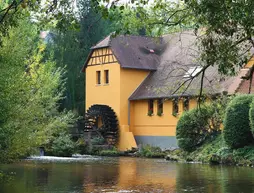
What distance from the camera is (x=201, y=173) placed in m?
20.9

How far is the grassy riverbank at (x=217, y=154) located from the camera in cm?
2555

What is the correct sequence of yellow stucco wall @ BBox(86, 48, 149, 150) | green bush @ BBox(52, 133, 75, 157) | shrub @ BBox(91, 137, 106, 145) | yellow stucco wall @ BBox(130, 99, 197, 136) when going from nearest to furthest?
green bush @ BBox(52, 133, 75, 157), yellow stucco wall @ BBox(130, 99, 197, 136), shrub @ BBox(91, 137, 106, 145), yellow stucco wall @ BBox(86, 48, 149, 150)

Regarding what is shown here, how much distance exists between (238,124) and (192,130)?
4791mm

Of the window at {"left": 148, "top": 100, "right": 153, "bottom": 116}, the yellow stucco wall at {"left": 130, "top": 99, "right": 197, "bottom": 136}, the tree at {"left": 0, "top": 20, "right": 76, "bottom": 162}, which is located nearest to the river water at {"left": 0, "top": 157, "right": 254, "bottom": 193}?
the tree at {"left": 0, "top": 20, "right": 76, "bottom": 162}

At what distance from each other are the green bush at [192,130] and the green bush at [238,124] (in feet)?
11.3

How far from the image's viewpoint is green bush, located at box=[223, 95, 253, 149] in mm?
26188

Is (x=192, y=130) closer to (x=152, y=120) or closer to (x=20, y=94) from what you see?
(x=152, y=120)

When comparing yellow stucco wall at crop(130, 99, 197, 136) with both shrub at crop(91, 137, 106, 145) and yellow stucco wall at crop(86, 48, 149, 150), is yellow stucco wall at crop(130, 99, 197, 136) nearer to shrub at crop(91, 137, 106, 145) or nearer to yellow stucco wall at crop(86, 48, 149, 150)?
A: yellow stucco wall at crop(86, 48, 149, 150)

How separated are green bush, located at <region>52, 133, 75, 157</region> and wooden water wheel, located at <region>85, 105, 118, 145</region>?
5303mm

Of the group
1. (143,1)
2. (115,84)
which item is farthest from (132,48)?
(143,1)

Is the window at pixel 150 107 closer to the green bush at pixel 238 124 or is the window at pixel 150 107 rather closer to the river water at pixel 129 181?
the green bush at pixel 238 124

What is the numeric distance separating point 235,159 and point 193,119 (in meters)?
4.91

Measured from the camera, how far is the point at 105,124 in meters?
40.2

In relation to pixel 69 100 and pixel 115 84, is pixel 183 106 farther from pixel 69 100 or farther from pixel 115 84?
pixel 69 100
